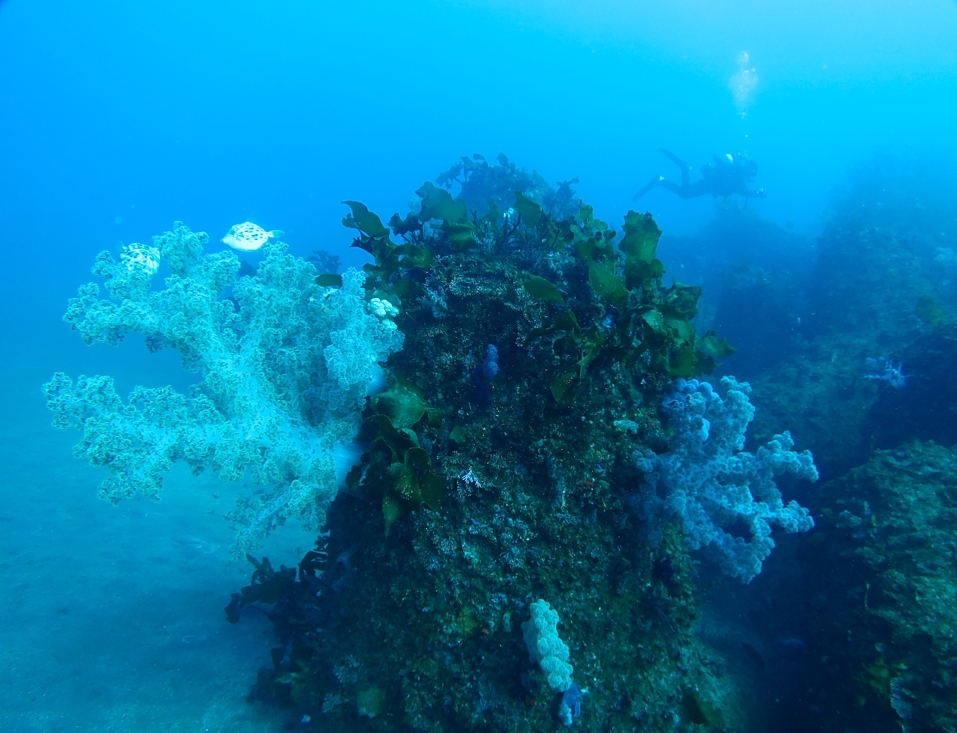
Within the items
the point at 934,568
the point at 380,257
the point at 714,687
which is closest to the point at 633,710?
the point at 714,687

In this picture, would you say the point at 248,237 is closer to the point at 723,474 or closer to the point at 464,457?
the point at 464,457

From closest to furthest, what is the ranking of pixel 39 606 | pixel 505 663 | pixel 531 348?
pixel 505 663 < pixel 531 348 < pixel 39 606

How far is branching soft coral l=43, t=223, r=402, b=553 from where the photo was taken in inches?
143

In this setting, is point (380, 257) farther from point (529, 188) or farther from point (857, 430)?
point (529, 188)

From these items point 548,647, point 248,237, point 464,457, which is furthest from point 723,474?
point 248,237

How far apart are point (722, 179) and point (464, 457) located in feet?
94.0

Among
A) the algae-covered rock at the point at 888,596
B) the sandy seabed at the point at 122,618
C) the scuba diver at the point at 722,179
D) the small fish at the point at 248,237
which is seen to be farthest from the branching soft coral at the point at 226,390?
the scuba diver at the point at 722,179

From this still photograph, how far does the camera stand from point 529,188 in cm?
1645

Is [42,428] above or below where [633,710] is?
above

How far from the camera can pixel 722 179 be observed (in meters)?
25.4

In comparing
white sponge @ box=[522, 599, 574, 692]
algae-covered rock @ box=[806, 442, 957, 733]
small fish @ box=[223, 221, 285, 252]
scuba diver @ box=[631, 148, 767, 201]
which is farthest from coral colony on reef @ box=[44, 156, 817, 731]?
scuba diver @ box=[631, 148, 767, 201]

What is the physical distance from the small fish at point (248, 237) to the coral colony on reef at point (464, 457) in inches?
20.1

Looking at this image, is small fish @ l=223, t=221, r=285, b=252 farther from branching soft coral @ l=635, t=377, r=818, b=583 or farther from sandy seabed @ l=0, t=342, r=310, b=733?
branching soft coral @ l=635, t=377, r=818, b=583

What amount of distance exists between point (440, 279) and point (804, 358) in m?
9.24
